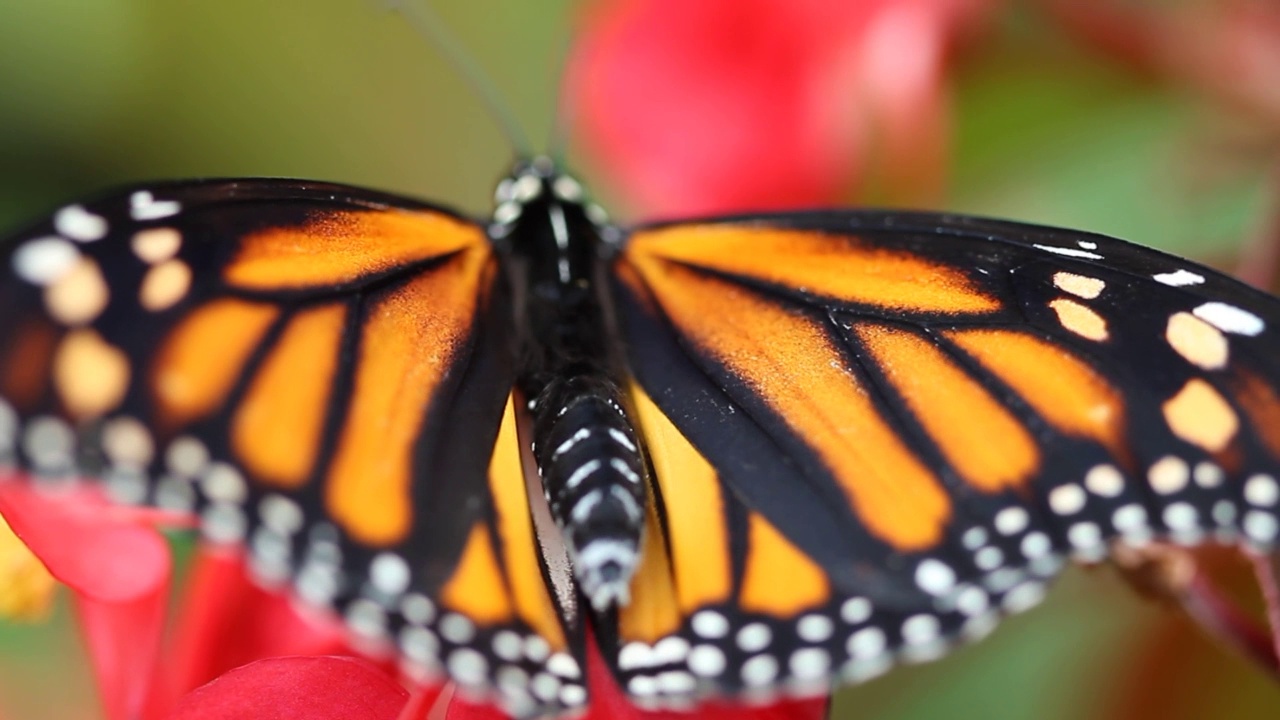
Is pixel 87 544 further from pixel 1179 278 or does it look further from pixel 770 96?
pixel 770 96

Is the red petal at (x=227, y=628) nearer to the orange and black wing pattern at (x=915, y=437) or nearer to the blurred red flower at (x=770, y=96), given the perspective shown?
the orange and black wing pattern at (x=915, y=437)

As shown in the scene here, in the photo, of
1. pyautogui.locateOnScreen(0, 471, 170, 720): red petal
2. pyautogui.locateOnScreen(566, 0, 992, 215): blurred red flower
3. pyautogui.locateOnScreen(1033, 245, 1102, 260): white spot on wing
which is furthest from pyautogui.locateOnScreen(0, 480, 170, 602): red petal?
pyautogui.locateOnScreen(566, 0, 992, 215): blurred red flower

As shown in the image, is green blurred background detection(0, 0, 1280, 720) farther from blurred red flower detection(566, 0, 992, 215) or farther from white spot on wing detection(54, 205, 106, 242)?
white spot on wing detection(54, 205, 106, 242)

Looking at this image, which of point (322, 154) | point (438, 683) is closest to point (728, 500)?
point (438, 683)

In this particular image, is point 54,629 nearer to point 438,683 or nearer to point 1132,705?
point 438,683

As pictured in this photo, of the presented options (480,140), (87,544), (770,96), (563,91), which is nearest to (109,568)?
(87,544)
